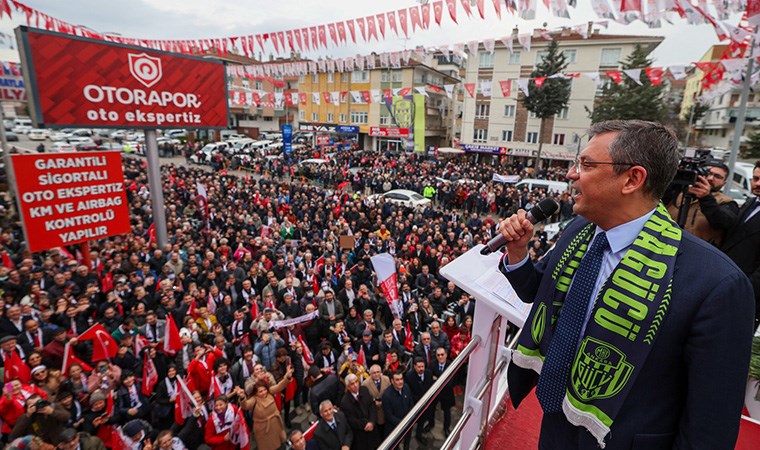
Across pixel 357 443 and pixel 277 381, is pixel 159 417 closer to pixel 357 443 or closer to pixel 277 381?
pixel 277 381

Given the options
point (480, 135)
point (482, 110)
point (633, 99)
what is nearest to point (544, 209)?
point (633, 99)

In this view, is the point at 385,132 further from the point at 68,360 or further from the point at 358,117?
the point at 68,360

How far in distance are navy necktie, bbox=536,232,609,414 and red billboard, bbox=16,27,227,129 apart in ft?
36.0

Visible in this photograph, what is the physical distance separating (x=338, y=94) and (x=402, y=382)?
27.9 metres

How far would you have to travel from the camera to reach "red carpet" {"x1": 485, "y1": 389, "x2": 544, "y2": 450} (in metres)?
2.63

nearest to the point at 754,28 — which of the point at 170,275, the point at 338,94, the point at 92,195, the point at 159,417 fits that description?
the point at 159,417

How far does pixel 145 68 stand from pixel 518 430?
11111 millimetres

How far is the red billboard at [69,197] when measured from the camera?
748 cm

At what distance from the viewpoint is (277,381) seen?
597cm

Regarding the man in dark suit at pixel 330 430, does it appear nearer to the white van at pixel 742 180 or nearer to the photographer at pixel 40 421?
the photographer at pixel 40 421

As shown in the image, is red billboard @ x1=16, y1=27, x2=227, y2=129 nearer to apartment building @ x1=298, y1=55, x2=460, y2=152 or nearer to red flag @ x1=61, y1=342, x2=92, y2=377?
red flag @ x1=61, y1=342, x2=92, y2=377

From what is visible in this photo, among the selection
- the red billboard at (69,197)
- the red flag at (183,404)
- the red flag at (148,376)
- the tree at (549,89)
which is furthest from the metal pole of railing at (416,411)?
the tree at (549,89)

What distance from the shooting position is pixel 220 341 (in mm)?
6160

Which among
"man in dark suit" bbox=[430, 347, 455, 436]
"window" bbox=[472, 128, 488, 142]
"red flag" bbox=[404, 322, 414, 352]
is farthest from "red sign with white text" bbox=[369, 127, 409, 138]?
"man in dark suit" bbox=[430, 347, 455, 436]
